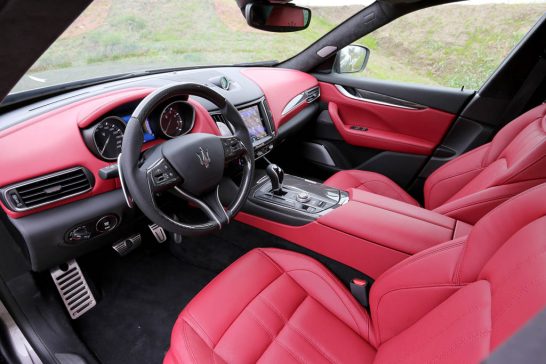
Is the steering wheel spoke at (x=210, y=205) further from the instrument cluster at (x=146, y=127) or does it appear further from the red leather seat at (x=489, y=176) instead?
the red leather seat at (x=489, y=176)

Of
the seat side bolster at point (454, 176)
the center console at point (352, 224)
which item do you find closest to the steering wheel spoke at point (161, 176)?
the center console at point (352, 224)

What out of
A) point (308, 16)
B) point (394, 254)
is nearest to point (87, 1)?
point (394, 254)

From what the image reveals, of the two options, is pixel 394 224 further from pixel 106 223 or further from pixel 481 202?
pixel 106 223

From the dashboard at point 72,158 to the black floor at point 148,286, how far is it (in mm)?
497

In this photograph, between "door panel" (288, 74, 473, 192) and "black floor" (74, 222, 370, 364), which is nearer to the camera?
"black floor" (74, 222, 370, 364)

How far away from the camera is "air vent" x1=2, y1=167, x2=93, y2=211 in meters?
1.15

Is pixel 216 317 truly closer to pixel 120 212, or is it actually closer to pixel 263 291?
pixel 263 291

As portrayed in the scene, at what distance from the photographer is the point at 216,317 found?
1157 mm

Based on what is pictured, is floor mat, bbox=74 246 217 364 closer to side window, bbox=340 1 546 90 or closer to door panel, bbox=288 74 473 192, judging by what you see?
door panel, bbox=288 74 473 192

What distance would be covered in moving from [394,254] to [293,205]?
1.56ft

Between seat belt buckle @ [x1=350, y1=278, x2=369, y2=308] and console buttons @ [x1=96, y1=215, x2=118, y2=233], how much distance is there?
3.04ft

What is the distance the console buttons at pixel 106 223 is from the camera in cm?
141

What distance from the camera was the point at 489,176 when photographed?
4.83 ft

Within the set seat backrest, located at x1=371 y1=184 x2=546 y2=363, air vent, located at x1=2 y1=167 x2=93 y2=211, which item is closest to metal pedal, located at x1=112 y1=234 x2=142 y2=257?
air vent, located at x1=2 y1=167 x2=93 y2=211
